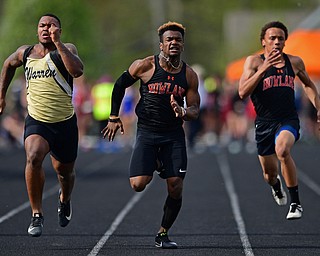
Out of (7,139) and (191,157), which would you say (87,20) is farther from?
(191,157)

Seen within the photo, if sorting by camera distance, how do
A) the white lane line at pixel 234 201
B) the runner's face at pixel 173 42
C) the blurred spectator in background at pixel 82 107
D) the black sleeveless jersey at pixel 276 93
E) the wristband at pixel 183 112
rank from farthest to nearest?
the blurred spectator in background at pixel 82 107 < the black sleeveless jersey at pixel 276 93 < the white lane line at pixel 234 201 < the runner's face at pixel 173 42 < the wristband at pixel 183 112

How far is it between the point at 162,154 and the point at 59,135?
1.03 metres

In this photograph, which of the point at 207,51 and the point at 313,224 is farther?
the point at 207,51

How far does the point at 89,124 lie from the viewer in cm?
3341

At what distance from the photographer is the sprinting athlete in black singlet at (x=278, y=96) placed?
11.3 m

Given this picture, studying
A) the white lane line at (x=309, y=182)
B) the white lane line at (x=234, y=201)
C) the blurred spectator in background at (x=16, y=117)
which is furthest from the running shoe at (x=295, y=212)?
the blurred spectator in background at (x=16, y=117)

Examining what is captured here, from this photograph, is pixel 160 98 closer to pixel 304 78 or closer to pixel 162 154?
pixel 162 154

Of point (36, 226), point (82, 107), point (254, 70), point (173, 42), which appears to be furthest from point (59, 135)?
point (82, 107)

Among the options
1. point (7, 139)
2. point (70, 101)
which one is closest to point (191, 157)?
point (7, 139)

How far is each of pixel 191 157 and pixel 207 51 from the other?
45146 mm

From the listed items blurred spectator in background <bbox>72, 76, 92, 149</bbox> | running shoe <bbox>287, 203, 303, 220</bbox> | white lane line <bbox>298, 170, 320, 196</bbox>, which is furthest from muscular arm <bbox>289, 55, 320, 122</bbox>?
blurred spectator in background <bbox>72, 76, 92, 149</bbox>

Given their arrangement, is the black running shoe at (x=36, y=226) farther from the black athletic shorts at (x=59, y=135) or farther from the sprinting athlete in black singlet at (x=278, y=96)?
the sprinting athlete in black singlet at (x=278, y=96)

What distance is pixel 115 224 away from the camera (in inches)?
512

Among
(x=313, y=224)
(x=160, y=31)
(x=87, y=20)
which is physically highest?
(x=87, y=20)
